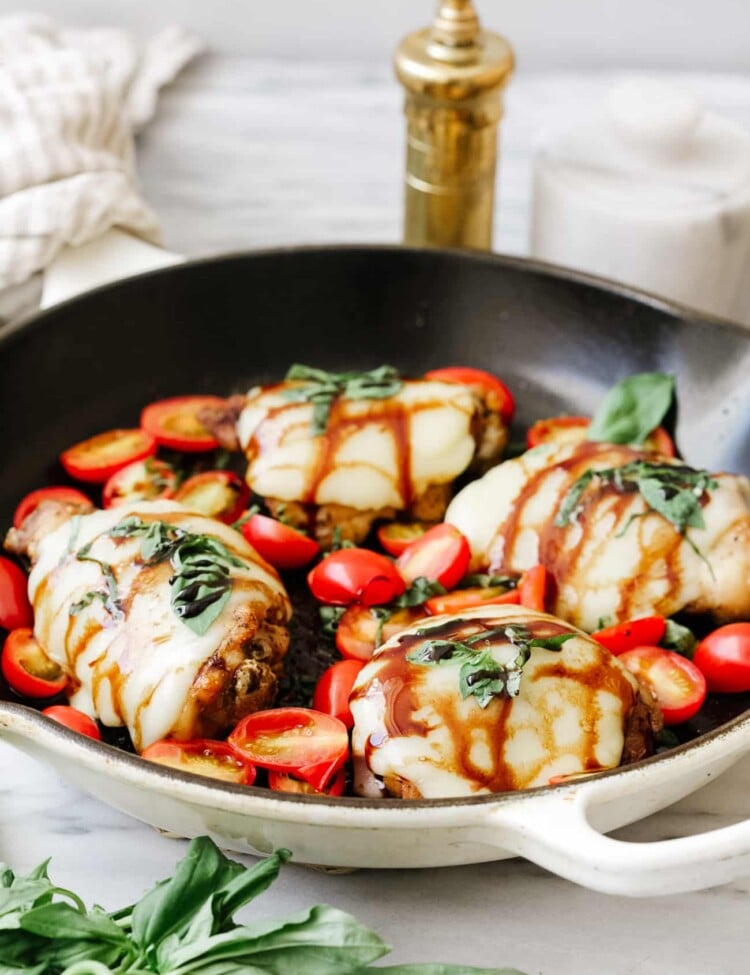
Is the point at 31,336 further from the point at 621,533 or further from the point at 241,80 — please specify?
the point at 241,80

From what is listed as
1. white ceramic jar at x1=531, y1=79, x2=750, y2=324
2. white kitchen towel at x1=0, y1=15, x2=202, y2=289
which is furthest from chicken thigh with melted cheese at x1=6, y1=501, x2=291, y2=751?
white ceramic jar at x1=531, y1=79, x2=750, y2=324

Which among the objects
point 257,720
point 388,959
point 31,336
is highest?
point 31,336

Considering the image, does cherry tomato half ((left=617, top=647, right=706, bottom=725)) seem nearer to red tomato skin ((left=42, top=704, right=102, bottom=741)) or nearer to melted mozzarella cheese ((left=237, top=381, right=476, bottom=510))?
melted mozzarella cheese ((left=237, top=381, right=476, bottom=510))

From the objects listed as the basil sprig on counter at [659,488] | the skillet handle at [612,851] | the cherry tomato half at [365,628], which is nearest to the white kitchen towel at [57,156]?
the cherry tomato half at [365,628]

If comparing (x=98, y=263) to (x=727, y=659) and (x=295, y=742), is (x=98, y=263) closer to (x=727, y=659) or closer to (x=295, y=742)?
(x=295, y=742)

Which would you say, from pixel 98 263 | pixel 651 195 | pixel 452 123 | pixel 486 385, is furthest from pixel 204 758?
pixel 651 195

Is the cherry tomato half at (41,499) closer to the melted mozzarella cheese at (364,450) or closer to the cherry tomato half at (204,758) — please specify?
the melted mozzarella cheese at (364,450)

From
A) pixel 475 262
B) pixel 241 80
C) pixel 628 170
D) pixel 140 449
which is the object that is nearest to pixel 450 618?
pixel 140 449
